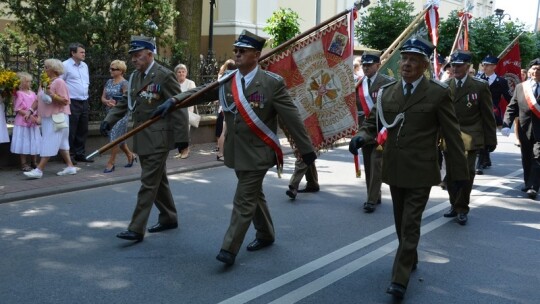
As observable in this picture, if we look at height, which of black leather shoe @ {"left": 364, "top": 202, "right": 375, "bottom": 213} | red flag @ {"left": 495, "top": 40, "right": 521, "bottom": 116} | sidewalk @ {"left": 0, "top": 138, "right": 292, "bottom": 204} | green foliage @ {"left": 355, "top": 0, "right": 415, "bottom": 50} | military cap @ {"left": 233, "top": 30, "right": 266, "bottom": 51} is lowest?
black leather shoe @ {"left": 364, "top": 202, "right": 375, "bottom": 213}

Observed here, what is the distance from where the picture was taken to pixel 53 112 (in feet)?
31.9

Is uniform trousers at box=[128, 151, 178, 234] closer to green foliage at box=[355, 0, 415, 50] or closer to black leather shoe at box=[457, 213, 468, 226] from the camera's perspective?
black leather shoe at box=[457, 213, 468, 226]

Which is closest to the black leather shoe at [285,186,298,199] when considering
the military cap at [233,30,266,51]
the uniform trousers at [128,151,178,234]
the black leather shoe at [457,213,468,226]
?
the black leather shoe at [457,213,468,226]

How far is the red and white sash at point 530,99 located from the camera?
912cm

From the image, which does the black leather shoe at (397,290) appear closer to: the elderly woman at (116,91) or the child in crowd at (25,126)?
the elderly woman at (116,91)

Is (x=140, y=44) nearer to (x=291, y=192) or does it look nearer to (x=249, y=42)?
(x=249, y=42)

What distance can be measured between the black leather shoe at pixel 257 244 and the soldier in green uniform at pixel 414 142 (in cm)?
152

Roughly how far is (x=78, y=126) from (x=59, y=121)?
4.84ft

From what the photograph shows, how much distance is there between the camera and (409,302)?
4.86 m

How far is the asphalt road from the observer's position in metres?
4.98

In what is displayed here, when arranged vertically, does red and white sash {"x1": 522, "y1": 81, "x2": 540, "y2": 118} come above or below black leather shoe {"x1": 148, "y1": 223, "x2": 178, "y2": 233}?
above

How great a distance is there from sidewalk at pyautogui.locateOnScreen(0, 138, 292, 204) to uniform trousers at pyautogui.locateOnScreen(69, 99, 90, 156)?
0.31 metres

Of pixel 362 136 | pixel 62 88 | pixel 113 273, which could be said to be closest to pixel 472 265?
pixel 362 136

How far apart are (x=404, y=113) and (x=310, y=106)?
2.35m
